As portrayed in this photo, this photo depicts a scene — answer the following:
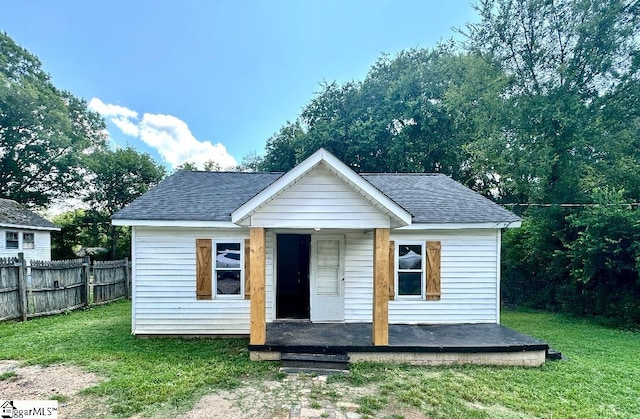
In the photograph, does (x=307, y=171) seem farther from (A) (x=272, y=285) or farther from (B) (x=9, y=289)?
(B) (x=9, y=289)

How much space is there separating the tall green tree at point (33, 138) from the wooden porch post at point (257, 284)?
2365 centimetres

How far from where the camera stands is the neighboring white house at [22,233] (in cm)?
1468

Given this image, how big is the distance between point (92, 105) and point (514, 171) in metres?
30.2

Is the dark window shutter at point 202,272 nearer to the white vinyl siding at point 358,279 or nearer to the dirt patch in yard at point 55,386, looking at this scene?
the dirt patch in yard at point 55,386

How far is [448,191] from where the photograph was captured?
9.20 m

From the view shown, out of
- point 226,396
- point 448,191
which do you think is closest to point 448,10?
point 448,191

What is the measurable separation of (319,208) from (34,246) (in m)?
18.0

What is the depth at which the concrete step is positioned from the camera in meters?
5.50

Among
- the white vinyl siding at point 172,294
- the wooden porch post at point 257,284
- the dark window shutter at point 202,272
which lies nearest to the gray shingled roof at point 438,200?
the wooden porch post at point 257,284

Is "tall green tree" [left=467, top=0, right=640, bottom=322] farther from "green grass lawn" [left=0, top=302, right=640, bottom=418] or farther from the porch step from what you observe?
the porch step

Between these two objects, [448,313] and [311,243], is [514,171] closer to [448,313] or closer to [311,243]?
[448,313]

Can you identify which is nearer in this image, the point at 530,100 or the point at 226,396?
the point at 226,396

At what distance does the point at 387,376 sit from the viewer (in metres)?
5.20

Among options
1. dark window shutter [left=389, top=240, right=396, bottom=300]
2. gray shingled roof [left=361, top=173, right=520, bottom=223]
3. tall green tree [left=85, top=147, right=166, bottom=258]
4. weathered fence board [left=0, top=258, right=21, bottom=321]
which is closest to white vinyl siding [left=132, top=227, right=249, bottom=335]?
dark window shutter [left=389, top=240, right=396, bottom=300]
